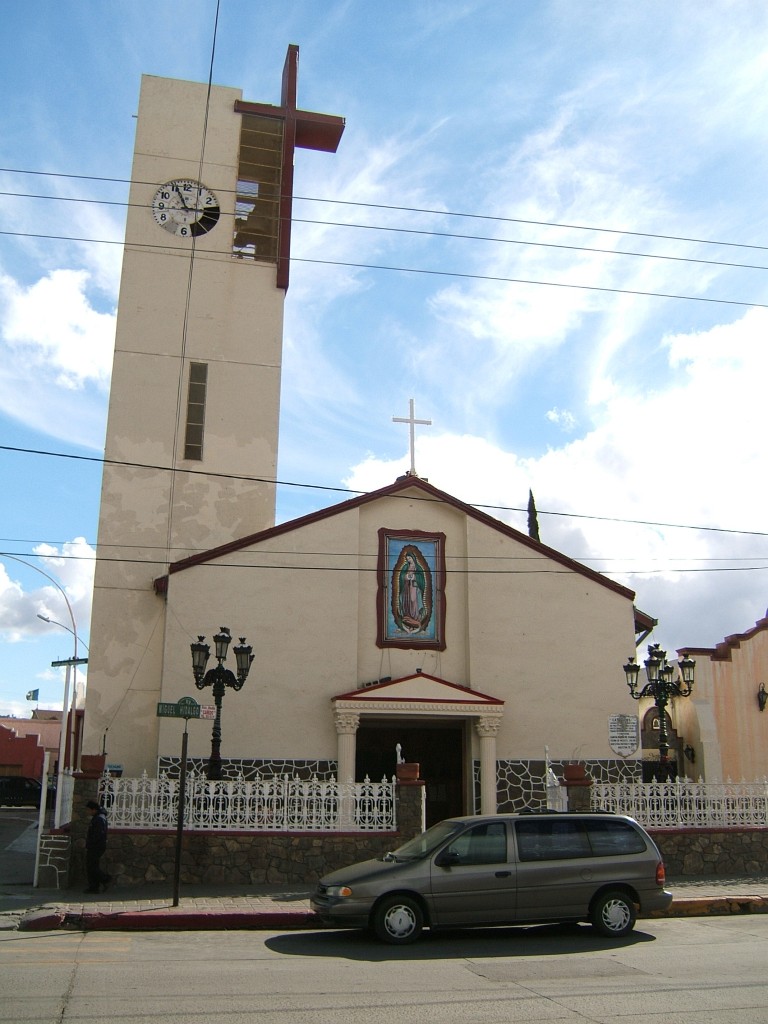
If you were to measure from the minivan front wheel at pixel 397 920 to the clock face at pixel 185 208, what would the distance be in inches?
835

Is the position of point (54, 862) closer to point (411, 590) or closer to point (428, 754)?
point (428, 754)

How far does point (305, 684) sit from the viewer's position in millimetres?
20125

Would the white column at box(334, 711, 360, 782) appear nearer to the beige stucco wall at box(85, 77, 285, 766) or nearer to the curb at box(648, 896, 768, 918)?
the beige stucco wall at box(85, 77, 285, 766)

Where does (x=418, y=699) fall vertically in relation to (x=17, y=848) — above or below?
above

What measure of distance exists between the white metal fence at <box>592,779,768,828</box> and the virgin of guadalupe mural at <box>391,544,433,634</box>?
18.6 feet

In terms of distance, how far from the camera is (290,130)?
95.1 feet

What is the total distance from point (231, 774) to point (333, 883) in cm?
865

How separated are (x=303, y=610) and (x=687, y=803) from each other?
833 cm

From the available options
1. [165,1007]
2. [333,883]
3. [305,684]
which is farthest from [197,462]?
[165,1007]

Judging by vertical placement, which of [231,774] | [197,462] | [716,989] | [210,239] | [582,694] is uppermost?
[210,239]

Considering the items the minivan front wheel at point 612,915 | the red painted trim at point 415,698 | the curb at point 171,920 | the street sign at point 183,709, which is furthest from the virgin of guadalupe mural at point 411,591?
the minivan front wheel at point 612,915

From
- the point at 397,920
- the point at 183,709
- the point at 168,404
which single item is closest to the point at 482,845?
the point at 397,920

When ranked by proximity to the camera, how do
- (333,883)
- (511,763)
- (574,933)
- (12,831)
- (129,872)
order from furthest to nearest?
1. (12,831)
2. (511,763)
3. (129,872)
4. (574,933)
5. (333,883)

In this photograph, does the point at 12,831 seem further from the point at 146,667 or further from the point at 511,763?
the point at 511,763
